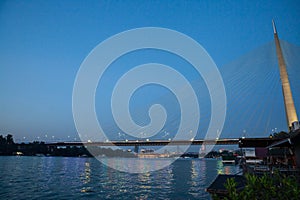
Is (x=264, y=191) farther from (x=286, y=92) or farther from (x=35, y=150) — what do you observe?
(x=35, y=150)

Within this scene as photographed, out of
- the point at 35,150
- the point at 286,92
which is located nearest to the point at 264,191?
the point at 286,92

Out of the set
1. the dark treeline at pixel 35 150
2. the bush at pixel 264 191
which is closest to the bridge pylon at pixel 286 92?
the bush at pixel 264 191

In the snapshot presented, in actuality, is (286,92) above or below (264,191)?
above

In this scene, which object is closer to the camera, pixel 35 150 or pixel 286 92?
pixel 286 92

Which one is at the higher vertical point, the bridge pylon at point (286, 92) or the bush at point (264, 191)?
the bridge pylon at point (286, 92)

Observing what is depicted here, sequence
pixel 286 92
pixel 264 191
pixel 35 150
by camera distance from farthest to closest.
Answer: pixel 35 150 < pixel 286 92 < pixel 264 191

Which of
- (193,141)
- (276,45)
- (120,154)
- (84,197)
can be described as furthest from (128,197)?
(120,154)

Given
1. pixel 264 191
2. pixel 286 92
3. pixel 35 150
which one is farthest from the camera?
pixel 35 150

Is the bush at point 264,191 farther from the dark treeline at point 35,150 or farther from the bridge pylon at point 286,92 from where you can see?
the dark treeline at point 35,150

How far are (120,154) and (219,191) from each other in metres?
165

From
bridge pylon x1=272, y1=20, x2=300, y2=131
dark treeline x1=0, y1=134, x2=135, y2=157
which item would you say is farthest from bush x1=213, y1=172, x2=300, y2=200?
dark treeline x1=0, y1=134, x2=135, y2=157

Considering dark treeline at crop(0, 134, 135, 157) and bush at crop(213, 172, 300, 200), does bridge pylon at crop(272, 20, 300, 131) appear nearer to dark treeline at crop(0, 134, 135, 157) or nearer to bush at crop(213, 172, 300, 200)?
bush at crop(213, 172, 300, 200)

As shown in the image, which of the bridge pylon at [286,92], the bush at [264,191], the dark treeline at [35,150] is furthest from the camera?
the dark treeline at [35,150]

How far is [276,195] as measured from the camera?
16.0 ft
